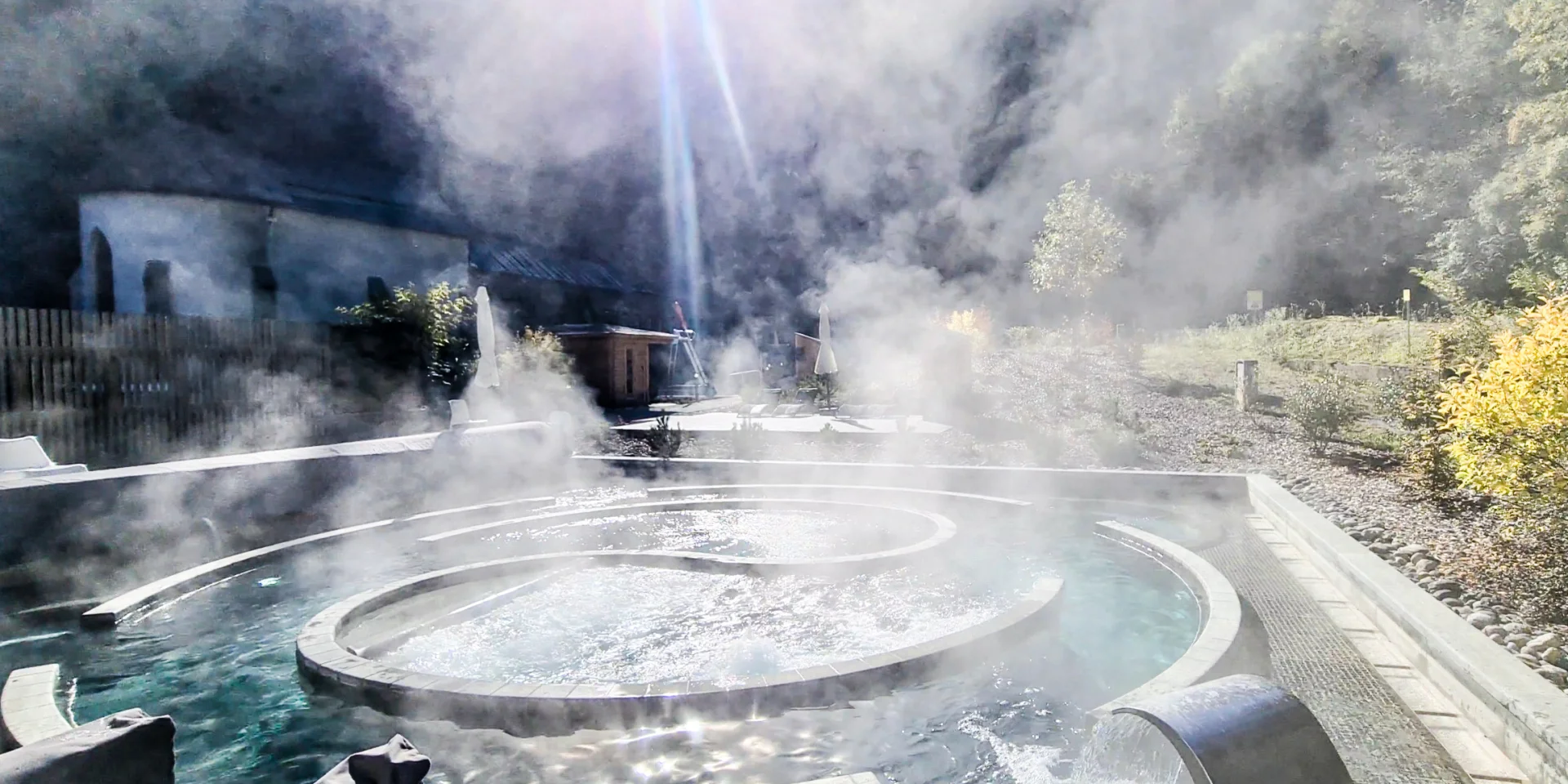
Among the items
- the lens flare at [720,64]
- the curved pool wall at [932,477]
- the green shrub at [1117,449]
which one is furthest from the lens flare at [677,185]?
the green shrub at [1117,449]

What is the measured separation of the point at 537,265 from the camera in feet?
68.8

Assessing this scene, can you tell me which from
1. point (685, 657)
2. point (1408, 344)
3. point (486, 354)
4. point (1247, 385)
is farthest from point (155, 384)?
point (1408, 344)

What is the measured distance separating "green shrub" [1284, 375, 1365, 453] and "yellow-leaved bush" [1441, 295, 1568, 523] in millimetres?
4700

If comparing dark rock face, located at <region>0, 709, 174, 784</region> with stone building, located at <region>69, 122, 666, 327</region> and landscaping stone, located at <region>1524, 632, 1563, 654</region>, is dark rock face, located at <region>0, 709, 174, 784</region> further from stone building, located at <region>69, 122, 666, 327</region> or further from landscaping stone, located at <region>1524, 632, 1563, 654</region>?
stone building, located at <region>69, 122, 666, 327</region>

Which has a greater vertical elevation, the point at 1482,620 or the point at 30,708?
the point at 1482,620

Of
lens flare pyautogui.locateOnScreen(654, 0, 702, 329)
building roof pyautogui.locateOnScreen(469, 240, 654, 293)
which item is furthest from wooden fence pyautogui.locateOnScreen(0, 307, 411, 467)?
building roof pyautogui.locateOnScreen(469, 240, 654, 293)

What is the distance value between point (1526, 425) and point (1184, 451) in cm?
510

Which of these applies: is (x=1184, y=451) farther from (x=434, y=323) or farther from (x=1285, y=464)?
(x=434, y=323)

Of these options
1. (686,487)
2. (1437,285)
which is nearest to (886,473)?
(686,487)

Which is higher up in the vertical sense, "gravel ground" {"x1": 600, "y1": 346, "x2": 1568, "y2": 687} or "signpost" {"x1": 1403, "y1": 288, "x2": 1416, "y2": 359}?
"signpost" {"x1": 1403, "y1": 288, "x2": 1416, "y2": 359}

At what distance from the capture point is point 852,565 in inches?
194

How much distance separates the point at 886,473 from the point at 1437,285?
8407 millimetres

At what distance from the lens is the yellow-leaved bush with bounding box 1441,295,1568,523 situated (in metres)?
3.47

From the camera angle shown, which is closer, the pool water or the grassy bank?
the pool water
